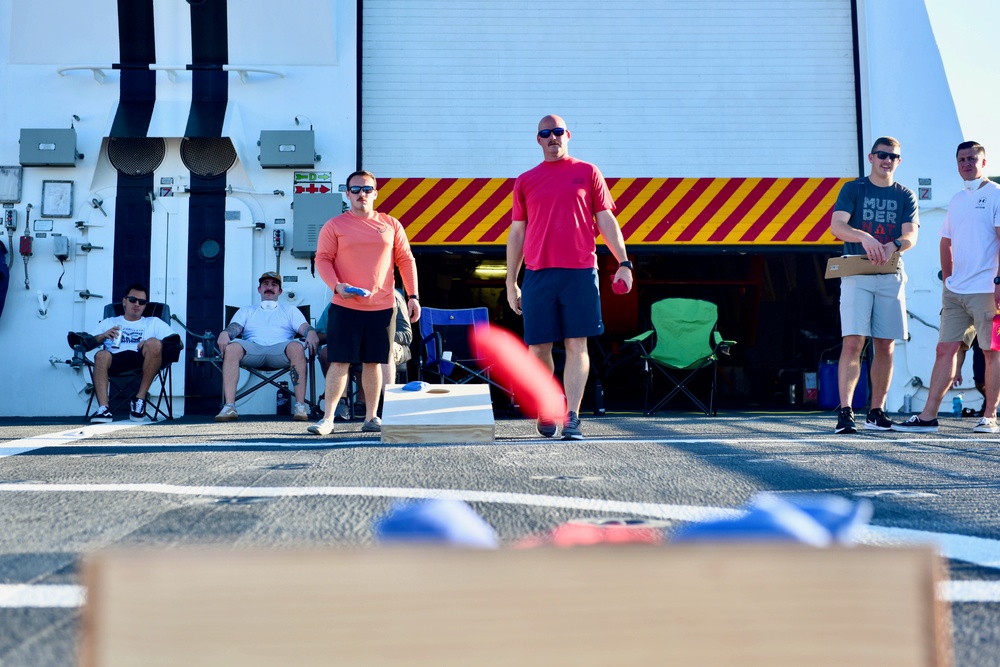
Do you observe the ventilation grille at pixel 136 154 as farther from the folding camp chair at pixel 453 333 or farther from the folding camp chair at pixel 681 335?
the folding camp chair at pixel 681 335

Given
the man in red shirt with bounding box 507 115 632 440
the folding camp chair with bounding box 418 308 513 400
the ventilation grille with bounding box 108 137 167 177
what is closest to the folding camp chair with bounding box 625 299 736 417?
the folding camp chair with bounding box 418 308 513 400

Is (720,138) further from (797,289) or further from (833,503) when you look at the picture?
(833,503)

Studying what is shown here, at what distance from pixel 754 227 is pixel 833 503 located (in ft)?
25.5

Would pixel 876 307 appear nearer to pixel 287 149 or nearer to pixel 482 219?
pixel 482 219

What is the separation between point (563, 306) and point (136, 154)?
208 inches

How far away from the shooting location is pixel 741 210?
855 cm

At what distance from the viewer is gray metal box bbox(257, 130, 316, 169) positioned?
8211 millimetres

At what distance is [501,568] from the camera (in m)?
0.69

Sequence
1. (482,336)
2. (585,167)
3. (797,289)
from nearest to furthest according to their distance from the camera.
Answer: (585,167)
(482,336)
(797,289)

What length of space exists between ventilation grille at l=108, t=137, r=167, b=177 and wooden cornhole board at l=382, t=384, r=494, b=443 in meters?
4.50

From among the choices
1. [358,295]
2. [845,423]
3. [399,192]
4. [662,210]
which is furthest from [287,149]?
[845,423]

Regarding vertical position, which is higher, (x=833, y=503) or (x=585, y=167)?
(x=585, y=167)

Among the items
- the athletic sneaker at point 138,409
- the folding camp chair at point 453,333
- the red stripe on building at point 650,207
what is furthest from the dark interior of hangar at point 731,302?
the athletic sneaker at point 138,409

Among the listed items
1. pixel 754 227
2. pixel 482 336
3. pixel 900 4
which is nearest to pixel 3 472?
pixel 482 336
